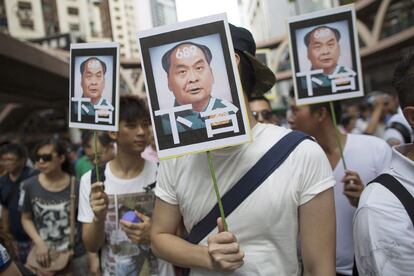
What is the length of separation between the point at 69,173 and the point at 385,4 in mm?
21861

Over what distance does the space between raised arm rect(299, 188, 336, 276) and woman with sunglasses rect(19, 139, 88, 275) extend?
7.49 feet

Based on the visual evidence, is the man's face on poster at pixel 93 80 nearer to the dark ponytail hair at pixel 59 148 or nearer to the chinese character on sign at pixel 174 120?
the chinese character on sign at pixel 174 120

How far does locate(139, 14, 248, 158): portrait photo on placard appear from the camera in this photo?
4.53ft

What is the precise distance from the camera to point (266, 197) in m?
1.39

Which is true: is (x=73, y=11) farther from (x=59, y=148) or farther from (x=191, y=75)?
(x=191, y=75)

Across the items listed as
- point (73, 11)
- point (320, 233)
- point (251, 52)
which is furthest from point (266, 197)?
point (73, 11)

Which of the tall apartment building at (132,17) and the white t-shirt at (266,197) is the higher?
the tall apartment building at (132,17)

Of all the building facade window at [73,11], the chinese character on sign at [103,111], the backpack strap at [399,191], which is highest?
the building facade window at [73,11]

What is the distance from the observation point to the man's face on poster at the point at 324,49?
7.29 feet

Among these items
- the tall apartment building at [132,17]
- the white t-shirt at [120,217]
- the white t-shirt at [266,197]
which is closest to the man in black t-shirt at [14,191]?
the white t-shirt at [120,217]

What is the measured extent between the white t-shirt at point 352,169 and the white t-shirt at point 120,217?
1.00 m

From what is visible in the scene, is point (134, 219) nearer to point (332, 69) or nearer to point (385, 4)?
point (332, 69)

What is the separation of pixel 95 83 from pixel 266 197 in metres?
1.27

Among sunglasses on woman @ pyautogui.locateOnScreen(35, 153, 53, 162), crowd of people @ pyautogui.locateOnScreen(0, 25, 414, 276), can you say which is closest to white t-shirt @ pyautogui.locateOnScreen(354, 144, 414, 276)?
crowd of people @ pyautogui.locateOnScreen(0, 25, 414, 276)
